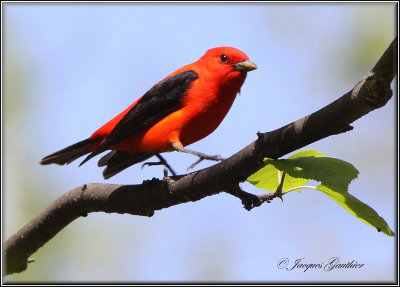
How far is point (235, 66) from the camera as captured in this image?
511 centimetres

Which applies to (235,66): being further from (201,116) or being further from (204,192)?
(204,192)

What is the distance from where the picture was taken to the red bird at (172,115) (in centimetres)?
486

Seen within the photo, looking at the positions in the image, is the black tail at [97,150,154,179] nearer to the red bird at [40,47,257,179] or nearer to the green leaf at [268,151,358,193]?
the red bird at [40,47,257,179]

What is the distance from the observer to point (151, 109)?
5094 mm

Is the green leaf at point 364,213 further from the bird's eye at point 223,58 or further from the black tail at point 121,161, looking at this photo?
the black tail at point 121,161

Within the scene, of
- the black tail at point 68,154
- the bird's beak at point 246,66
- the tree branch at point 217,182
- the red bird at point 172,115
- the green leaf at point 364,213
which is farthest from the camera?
the black tail at point 68,154

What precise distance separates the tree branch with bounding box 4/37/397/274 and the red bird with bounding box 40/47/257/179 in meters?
0.93

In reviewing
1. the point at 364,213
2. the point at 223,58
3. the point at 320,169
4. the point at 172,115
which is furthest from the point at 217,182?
the point at 223,58

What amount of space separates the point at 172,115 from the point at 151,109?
0.91ft

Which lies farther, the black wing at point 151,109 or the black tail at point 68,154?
the black tail at point 68,154

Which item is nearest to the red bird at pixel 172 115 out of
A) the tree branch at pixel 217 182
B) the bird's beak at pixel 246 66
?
the bird's beak at pixel 246 66

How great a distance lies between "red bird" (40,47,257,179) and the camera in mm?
4863

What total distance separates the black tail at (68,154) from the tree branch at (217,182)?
4.26ft

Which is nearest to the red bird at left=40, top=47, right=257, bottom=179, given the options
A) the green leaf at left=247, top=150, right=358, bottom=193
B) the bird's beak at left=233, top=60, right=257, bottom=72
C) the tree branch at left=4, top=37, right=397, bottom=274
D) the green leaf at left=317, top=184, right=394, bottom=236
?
the bird's beak at left=233, top=60, right=257, bottom=72
